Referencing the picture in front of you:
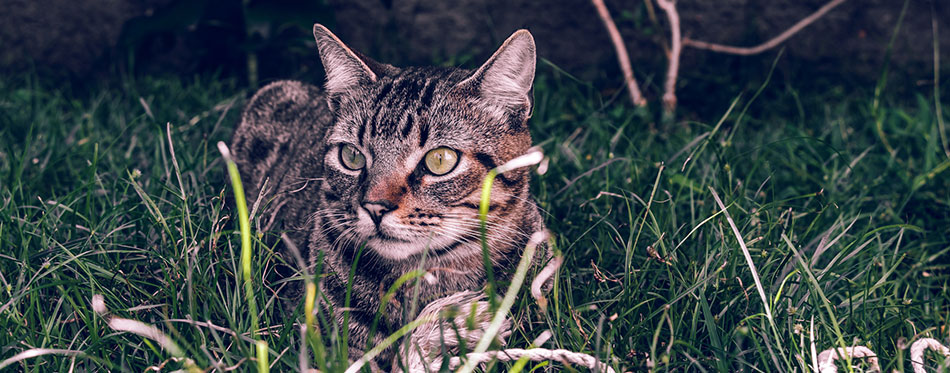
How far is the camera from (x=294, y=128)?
296 cm

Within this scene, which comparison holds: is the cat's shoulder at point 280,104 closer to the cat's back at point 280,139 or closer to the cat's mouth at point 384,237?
the cat's back at point 280,139

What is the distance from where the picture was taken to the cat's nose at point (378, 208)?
5.86ft

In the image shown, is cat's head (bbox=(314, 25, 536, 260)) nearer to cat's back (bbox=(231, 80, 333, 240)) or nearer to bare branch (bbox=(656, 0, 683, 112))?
cat's back (bbox=(231, 80, 333, 240))

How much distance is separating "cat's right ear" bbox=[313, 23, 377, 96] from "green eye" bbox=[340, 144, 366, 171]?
228mm

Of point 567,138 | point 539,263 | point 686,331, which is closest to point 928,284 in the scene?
point 686,331

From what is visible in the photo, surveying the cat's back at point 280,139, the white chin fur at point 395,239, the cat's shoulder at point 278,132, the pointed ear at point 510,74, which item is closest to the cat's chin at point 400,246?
the white chin fur at point 395,239

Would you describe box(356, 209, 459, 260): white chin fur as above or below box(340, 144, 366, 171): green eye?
below

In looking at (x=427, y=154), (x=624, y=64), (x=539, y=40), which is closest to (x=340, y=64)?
(x=427, y=154)

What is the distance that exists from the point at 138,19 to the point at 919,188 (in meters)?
4.17

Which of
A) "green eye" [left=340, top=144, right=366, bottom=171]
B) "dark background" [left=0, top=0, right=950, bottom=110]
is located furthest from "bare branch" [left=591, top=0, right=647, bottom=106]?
"green eye" [left=340, top=144, right=366, bottom=171]

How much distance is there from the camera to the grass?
1.76m

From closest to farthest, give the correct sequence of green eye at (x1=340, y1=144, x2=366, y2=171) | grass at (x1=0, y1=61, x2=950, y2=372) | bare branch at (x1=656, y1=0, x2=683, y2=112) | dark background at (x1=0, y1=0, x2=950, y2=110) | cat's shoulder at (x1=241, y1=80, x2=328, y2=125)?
grass at (x1=0, y1=61, x2=950, y2=372) < green eye at (x1=340, y1=144, x2=366, y2=171) < cat's shoulder at (x1=241, y1=80, x2=328, y2=125) < bare branch at (x1=656, y1=0, x2=683, y2=112) < dark background at (x1=0, y1=0, x2=950, y2=110)

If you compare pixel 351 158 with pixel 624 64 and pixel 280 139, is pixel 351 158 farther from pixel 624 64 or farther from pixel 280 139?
pixel 624 64

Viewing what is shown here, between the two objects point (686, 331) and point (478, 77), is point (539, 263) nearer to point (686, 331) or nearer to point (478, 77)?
point (686, 331)
